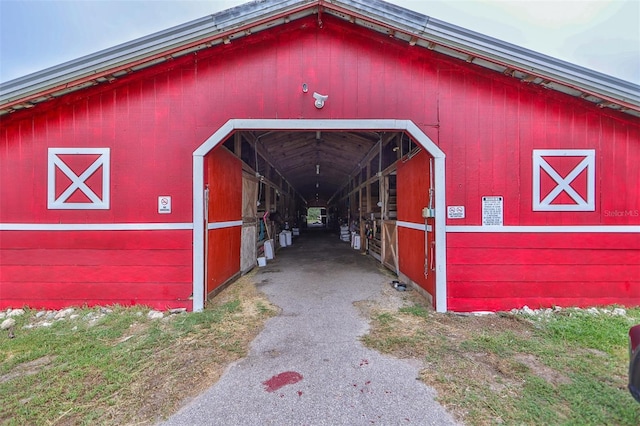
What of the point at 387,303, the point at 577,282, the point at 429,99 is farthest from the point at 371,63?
the point at 577,282

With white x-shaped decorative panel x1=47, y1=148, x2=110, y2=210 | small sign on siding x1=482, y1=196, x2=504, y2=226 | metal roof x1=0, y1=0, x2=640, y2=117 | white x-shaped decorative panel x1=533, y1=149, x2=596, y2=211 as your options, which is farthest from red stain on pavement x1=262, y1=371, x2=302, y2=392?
metal roof x1=0, y1=0, x2=640, y2=117

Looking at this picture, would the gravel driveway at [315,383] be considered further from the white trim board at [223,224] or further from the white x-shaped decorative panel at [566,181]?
the white x-shaped decorative panel at [566,181]

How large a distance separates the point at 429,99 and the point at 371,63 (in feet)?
3.18

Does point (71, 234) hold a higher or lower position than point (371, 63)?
lower

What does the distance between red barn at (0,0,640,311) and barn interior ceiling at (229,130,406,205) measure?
77.5 inches

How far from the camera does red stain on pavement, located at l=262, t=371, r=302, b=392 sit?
2.36 metres

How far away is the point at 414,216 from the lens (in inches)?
196

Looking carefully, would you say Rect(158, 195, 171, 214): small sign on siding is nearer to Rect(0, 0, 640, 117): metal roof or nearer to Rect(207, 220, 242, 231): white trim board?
Rect(207, 220, 242, 231): white trim board

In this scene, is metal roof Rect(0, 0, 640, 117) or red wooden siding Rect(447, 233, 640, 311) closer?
metal roof Rect(0, 0, 640, 117)

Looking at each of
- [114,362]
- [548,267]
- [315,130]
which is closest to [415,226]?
[548,267]

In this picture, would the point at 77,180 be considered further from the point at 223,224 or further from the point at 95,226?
the point at 223,224

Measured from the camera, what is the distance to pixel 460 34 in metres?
3.79

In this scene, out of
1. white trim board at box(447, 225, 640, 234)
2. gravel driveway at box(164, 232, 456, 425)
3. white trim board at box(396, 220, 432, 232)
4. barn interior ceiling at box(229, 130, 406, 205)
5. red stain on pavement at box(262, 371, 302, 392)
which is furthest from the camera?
barn interior ceiling at box(229, 130, 406, 205)

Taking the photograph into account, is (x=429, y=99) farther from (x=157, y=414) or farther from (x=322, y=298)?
(x=157, y=414)
